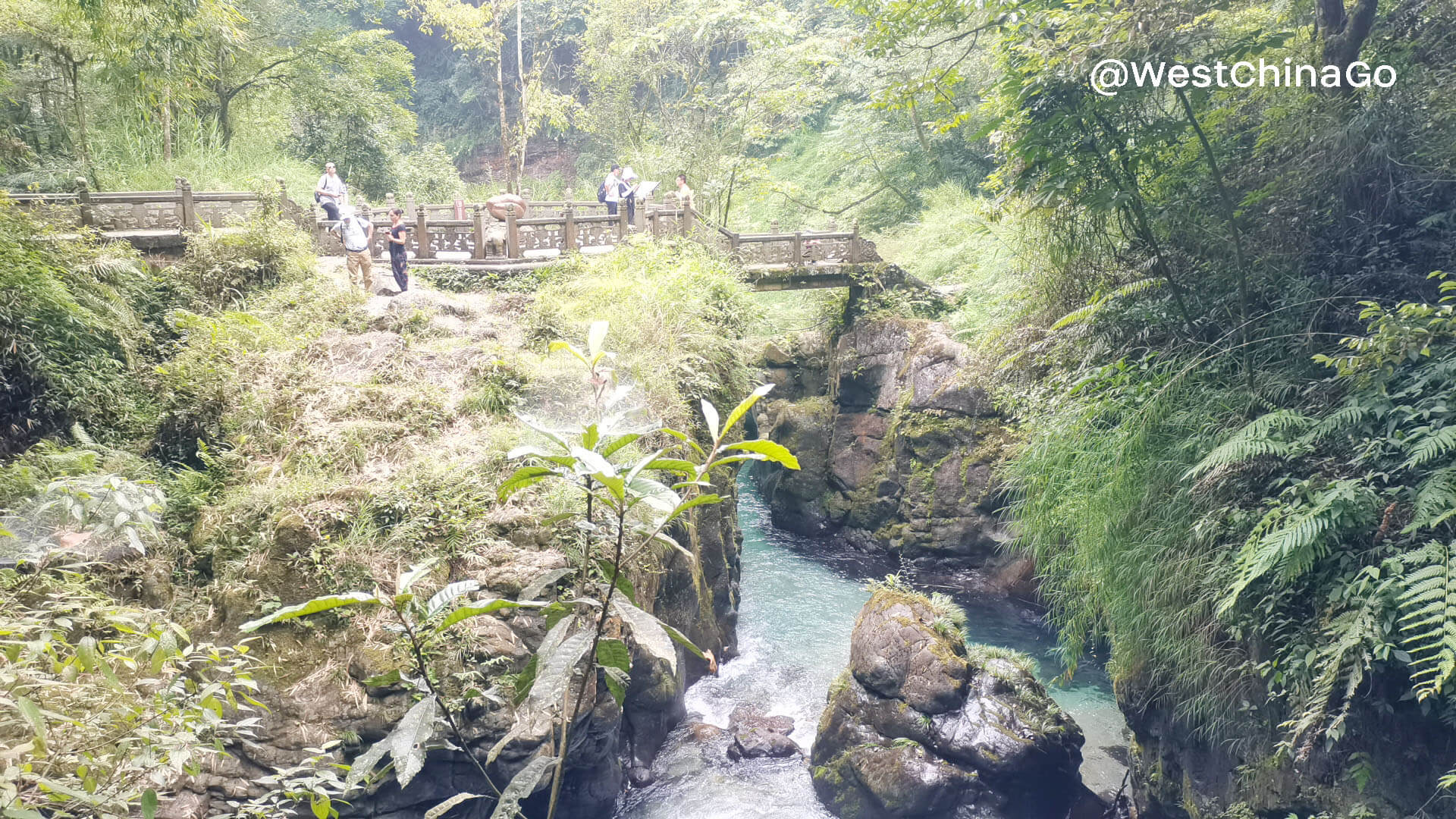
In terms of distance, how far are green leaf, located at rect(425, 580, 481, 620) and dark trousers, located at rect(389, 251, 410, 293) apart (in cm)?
1019

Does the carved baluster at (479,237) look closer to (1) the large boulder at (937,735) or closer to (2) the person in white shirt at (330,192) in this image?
(2) the person in white shirt at (330,192)

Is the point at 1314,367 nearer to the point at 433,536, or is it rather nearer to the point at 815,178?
the point at 433,536

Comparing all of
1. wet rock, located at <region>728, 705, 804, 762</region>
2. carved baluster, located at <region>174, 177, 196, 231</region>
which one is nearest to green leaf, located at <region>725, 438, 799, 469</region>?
wet rock, located at <region>728, 705, 804, 762</region>

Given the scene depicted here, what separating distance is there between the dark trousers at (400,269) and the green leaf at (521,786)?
1042cm

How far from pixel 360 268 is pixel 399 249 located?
0.59m

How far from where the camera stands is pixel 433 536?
684 centimetres

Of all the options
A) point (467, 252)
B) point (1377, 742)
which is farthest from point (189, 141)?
point (1377, 742)

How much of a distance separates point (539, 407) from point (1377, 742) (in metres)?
7.07

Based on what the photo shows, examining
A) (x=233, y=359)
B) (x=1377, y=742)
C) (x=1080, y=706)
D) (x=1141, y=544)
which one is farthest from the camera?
(x=1080, y=706)

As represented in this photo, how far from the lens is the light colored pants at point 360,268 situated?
11062 millimetres

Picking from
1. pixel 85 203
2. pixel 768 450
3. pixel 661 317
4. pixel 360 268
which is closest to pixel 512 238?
pixel 360 268

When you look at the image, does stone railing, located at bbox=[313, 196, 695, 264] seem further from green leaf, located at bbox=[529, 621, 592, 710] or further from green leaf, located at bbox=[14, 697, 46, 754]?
green leaf, located at bbox=[529, 621, 592, 710]

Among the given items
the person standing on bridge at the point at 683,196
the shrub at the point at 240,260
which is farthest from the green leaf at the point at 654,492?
the person standing on bridge at the point at 683,196

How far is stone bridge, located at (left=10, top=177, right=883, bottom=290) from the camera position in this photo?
1054 cm
